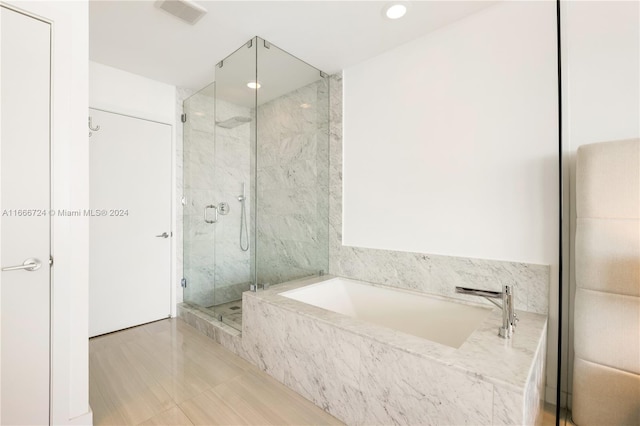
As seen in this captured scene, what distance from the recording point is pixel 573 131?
5.52 ft

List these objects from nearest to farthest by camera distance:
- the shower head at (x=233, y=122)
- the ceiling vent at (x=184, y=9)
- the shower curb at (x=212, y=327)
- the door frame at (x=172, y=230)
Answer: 1. the ceiling vent at (x=184, y=9)
2. the shower curb at (x=212, y=327)
3. the shower head at (x=233, y=122)
4. the door frame at (x=172, y=230)

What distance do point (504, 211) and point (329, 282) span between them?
1.52 metres

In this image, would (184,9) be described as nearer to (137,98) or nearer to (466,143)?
(137,98)

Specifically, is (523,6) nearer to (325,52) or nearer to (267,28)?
(325,52)

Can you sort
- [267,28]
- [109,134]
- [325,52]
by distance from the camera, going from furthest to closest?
1. [109,134]
2. [325,52]
3. [267,28]

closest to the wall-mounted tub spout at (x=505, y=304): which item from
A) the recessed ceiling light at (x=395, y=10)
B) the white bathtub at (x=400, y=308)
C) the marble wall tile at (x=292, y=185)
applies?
the white bathtub at (x=400, y=308)

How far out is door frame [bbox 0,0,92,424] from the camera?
1479 millimetres

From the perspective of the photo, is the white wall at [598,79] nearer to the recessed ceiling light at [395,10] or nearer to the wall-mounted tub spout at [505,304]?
the wall-mounted tub spout at [505,304]

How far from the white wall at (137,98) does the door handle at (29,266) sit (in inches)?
73.8

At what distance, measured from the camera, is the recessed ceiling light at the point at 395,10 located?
1955mm

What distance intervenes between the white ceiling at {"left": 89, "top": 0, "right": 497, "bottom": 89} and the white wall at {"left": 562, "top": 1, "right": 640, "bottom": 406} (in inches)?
25.0

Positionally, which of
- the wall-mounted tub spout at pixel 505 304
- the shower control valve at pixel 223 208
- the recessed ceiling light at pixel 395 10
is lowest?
the wall-mounted tub spout at pixel 505 304

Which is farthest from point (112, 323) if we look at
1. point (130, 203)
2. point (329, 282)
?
point (329, 282)

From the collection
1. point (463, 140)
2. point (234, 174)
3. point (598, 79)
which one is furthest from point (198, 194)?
point (598, 79)
